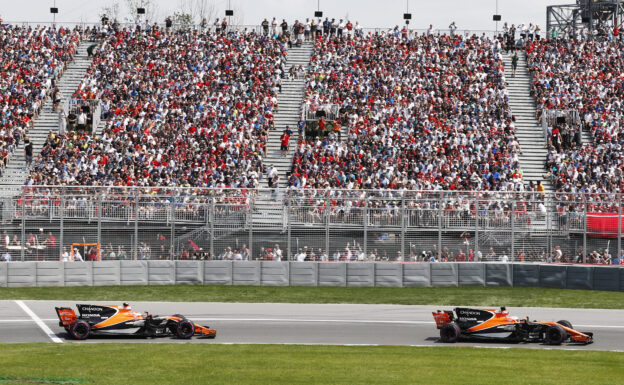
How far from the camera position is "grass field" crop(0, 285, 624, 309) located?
26516mm

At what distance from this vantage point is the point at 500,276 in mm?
29672

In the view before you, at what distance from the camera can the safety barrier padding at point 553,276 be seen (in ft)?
95.9

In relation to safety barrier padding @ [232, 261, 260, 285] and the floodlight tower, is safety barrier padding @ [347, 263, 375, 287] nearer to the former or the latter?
safety barrier padding @ [232, 261, 260, 285]

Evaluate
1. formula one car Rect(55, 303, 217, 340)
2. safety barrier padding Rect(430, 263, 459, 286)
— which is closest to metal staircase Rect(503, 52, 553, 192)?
safety barrier padding Rect(430, 263, 459, 286)

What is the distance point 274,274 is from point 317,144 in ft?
43.3

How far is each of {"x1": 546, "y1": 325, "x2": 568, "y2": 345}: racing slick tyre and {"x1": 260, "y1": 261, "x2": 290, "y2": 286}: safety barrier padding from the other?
11.9m

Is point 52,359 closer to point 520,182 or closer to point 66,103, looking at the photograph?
point 520,182

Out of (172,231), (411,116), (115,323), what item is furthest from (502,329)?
(411,116)

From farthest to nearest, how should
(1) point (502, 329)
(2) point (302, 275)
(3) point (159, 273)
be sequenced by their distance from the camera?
1. (2) point (302, 275)
2. (3) point (159, 273)
3. (1) point (502, 329)

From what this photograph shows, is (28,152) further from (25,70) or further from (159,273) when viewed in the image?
(159,273)

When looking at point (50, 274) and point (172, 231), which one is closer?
point (50, 274)

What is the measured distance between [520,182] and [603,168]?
3.67 metres

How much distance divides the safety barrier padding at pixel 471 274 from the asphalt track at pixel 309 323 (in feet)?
14.0

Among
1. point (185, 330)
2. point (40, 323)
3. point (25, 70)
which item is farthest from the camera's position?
point (25, 70)
